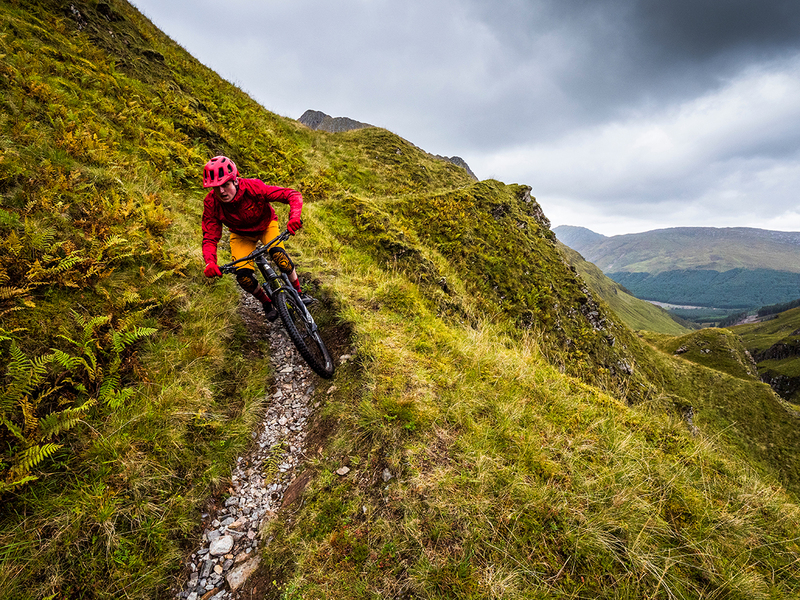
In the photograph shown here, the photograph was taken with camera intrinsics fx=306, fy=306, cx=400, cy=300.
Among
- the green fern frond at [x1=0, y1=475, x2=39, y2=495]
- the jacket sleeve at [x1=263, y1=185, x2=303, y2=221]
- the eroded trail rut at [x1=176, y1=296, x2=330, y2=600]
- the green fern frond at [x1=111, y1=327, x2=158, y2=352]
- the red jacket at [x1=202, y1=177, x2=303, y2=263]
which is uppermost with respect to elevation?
the jacket sleeve at [x1=263, y1=185, x2=303, y2=221]

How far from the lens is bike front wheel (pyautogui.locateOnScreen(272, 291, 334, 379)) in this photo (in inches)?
233

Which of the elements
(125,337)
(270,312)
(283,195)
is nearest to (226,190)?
(283,195)

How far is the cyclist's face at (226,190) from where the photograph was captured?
19.4ft

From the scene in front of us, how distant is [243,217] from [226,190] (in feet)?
2.31

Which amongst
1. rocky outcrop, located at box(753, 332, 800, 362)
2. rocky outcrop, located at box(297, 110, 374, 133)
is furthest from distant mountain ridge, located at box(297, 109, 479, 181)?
rocky outcrop, located at box(753, 332, 800, 362)

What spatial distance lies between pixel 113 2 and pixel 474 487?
25320 millimetres

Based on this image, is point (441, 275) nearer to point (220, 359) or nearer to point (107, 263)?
point (220, 359)

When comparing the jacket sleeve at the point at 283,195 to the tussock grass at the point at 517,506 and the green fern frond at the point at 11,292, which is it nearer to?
the tussock grass at the point at 517,506

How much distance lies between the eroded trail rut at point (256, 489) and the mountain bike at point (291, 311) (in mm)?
430

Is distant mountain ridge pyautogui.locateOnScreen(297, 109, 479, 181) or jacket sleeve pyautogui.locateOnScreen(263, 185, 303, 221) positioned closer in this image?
jacket sleeve pyautogui.locateOnScreen(263, 185, 303, 221)

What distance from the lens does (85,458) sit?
3682 millimetres

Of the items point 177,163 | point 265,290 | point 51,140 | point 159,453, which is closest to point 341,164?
point 177,163

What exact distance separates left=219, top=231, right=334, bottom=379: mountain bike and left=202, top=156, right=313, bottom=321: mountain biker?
204 mm

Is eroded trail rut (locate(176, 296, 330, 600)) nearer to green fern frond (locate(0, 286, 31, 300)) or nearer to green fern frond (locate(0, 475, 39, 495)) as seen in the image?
green fern frond (locate(0, 475, 39, 495))
